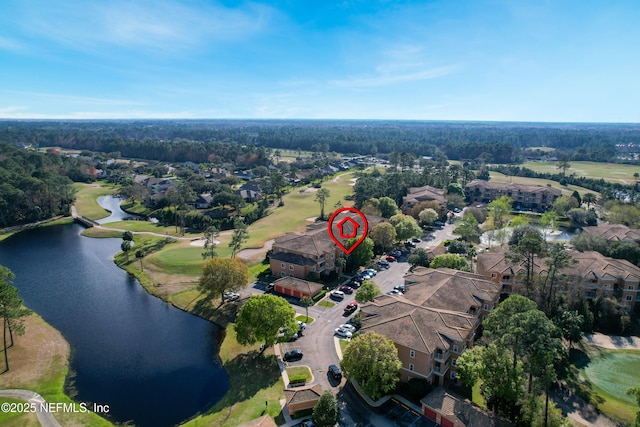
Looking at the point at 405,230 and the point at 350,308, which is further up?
the point at 405,230

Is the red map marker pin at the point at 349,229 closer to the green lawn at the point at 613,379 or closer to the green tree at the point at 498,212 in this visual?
the green tree at the point at 498,212

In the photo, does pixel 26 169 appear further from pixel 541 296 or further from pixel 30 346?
pixel 541 296

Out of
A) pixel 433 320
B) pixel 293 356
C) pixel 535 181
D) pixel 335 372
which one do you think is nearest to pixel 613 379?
pixel 433 320

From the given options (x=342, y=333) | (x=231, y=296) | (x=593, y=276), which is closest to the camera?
(x=342, y=333)

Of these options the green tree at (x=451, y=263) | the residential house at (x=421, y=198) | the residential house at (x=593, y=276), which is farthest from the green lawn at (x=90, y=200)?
the residential house at (x=593, y=276)

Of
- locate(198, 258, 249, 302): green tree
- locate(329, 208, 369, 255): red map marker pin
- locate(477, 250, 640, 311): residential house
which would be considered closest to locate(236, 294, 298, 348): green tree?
locate(198, 258, 249, 302): green tree

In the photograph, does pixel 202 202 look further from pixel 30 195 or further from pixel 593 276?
pixel 593 276
